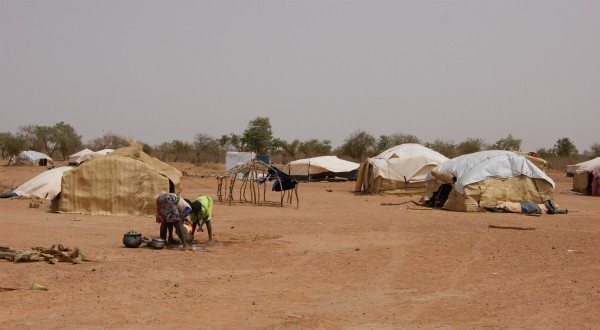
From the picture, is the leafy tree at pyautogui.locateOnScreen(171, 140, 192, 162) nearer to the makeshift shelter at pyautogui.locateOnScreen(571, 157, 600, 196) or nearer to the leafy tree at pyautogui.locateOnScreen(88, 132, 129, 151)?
the leafy tree at pyautogui.locateOnScreen(88, 132, 129, 151)

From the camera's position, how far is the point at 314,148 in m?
64.2

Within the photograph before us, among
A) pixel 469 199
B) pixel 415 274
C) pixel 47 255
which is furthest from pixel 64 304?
pixel 469 199

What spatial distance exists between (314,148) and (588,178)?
37518mm

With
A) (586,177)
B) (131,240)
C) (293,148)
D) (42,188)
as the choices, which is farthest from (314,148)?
(131,240)

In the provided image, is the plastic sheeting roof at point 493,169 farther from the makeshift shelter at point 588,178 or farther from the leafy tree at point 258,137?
the leafy tree at point 258,137

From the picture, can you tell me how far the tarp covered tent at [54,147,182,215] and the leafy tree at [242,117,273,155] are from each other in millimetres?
42948

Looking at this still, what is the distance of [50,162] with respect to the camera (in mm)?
50031

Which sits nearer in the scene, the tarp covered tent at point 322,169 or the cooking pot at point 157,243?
the cooking pot at point 157,243

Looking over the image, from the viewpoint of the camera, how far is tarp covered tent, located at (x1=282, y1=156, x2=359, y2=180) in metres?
36.2

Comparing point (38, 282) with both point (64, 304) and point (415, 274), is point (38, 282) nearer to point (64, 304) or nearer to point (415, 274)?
point (64, 304)

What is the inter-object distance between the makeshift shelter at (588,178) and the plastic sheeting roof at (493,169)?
988 cm

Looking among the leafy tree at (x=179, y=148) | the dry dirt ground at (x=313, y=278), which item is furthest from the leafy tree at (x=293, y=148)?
the dry dirt ground at (x=313, y=278)

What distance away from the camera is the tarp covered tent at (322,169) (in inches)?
1426

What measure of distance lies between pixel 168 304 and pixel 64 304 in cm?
107
